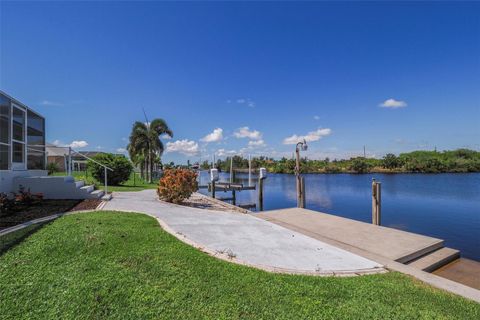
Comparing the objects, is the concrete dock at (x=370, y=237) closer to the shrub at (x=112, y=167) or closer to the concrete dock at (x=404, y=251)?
the concrete dock at (x=404, y=251)

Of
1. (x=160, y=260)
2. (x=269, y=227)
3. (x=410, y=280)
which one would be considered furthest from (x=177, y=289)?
(x=269, y=227)

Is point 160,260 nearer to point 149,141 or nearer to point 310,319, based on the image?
point 310,319

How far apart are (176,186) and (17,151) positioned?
549 cm

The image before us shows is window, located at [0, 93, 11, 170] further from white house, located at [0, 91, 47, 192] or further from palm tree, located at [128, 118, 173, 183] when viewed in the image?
palm tree, located at [128, 118, 173, 183]

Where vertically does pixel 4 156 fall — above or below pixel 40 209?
above

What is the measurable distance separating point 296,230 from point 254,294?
400 centimetres

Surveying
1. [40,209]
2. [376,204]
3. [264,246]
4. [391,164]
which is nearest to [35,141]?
[40,209]

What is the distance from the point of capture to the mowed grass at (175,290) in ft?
9.66

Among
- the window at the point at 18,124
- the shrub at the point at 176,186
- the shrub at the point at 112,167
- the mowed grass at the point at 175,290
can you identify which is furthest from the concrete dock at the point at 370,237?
the shrub at the point at 112,167

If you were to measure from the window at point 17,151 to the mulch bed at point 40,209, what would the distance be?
74.6 inches

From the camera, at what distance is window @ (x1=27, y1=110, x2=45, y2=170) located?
32.6 feet

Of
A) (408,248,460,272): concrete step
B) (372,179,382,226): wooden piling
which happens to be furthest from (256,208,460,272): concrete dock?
(372,179,382,226): wooden piling

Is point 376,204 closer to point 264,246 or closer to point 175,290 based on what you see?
point 264,246

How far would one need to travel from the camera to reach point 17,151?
909 centimetres
